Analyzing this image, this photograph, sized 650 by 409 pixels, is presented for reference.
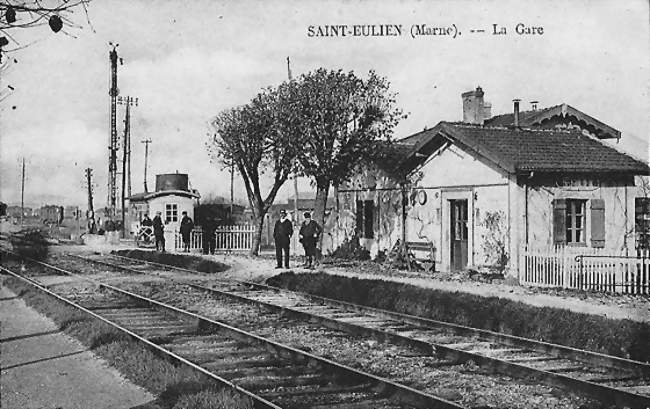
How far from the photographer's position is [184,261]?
82.2ft

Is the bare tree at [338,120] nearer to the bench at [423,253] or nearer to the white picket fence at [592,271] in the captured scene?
the bench at [423,253]

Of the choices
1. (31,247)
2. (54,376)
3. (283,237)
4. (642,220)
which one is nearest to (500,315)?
(54,376)

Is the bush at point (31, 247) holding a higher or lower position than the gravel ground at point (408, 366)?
higher

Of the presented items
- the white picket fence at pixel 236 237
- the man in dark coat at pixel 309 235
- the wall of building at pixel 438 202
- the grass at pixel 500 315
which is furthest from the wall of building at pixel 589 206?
the white picket fence at pixel 236 237

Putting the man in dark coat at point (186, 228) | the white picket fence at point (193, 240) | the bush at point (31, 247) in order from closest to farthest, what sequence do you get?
the man in dark coat at point (186, 228) < the bush at point (31, 247) < the white picket fence at point (193, 240)

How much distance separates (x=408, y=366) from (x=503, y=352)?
5.68 ft

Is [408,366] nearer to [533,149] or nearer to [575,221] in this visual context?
[575,221]

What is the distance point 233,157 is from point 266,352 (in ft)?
62.1

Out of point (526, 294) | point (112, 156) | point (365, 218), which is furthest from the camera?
point (112, 156)

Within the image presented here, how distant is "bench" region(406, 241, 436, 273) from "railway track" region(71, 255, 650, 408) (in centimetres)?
699

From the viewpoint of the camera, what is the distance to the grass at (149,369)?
6660 millimetres

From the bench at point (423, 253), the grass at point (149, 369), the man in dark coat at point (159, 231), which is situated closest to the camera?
the grass at point (149, 369)

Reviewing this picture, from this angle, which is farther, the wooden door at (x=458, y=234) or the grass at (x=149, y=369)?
the wooden door at (x=458, y=234)

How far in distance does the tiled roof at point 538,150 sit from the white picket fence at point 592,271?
8.26 feet
